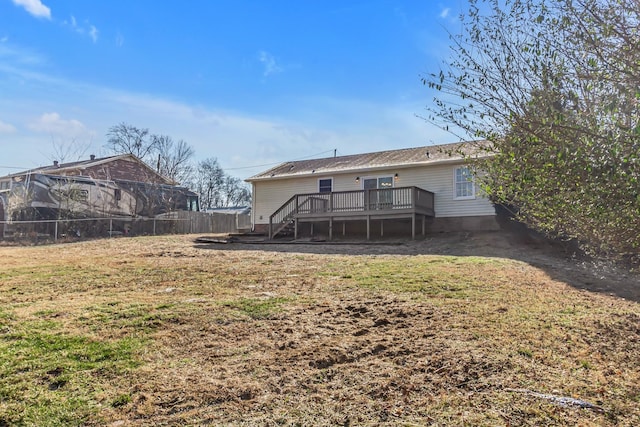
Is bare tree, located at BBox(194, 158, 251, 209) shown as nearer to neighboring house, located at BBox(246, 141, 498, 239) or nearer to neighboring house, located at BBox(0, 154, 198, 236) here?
neighboring house, located at BBox(0, 154, 198, 236)

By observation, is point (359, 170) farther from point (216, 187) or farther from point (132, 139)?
point (216, 187)

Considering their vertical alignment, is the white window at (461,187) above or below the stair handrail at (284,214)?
above

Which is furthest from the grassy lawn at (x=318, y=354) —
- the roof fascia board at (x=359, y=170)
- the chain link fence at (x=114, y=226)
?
the chain link fence at (x=114, y=226)

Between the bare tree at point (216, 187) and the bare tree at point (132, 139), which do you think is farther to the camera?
the bare tree at point (216, 187)

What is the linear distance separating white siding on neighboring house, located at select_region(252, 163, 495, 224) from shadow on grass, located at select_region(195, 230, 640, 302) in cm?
124

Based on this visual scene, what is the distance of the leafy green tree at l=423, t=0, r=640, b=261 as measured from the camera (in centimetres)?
296

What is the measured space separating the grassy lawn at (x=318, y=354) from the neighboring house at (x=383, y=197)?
9081 mm

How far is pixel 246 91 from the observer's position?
16359mm

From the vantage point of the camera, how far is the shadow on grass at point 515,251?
25.9 feet

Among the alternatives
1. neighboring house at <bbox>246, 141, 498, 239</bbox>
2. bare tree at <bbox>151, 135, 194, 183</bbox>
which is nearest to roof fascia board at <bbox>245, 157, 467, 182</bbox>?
neighboring house at <bbox>246, 141, 498, 239</bbox>

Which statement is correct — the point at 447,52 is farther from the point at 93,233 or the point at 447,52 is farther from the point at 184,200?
the point at 184,200

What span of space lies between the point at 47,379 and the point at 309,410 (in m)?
2.29

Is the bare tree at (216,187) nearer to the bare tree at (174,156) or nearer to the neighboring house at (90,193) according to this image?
the bare tree at (174,156)

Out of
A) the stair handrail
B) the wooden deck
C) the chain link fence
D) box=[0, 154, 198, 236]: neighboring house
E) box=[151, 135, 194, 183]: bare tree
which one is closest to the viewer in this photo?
the wooden deck
